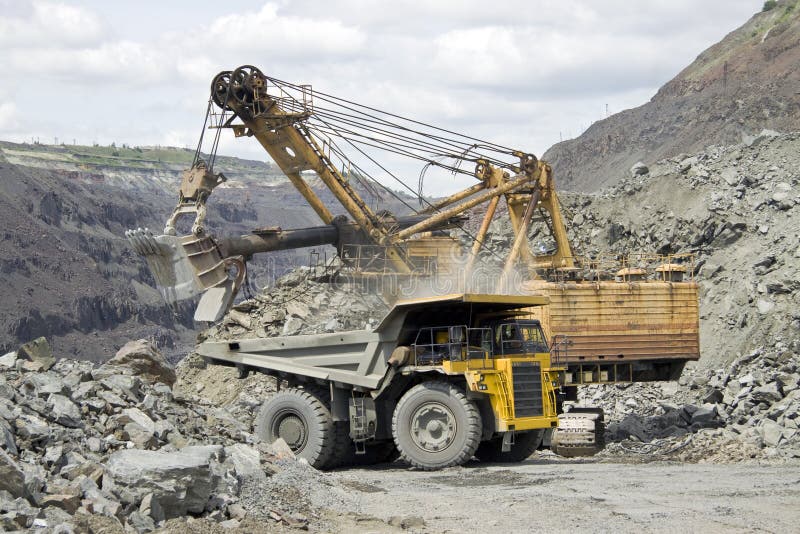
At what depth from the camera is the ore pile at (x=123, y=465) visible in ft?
26.8

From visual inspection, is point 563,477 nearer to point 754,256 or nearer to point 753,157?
point 754,256

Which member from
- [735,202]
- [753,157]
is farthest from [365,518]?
[753,157]

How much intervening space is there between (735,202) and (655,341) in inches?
423

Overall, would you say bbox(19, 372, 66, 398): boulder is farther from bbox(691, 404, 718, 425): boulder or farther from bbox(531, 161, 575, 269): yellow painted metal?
bbox(531, 161, 575, 269): yellow painted metal

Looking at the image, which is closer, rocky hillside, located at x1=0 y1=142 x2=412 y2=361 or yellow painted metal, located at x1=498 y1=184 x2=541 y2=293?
yellow painted metal, located at x1=498 y1=184 x2=541 y2=293

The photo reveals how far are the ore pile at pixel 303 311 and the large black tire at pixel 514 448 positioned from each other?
36.4ft

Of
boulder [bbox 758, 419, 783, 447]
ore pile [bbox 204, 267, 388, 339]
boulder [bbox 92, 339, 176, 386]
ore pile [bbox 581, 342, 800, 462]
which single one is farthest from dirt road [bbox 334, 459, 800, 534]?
ore pile [bbox 204, 267, 388, 339]

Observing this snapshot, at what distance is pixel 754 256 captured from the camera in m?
27.6

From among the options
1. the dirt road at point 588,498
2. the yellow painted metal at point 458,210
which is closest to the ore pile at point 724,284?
the dirt road at point 588,498

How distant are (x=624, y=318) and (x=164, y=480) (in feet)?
45.1

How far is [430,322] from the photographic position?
15.3 metres

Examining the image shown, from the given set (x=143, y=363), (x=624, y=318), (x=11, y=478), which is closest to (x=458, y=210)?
(x=624, y=318)

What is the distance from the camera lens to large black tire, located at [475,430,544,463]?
1572 centimetres

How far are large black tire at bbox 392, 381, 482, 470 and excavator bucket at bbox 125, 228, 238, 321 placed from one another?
9.52 metres
